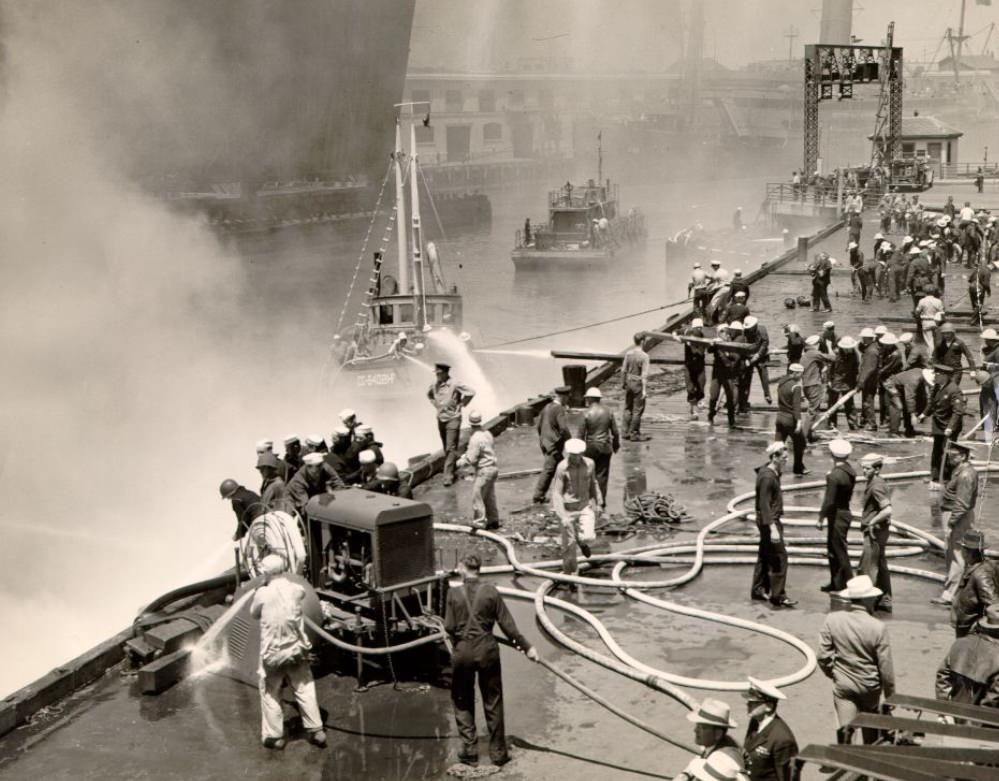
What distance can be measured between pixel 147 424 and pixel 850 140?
91.1 meters

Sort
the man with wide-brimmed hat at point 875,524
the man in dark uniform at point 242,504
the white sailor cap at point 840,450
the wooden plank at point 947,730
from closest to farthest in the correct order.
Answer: the wooden plank at point 947,730
the man with wide-brimmed hat at point 875,524
the white sailor cap at point 840,450
the man in dark uniform at point 242,504

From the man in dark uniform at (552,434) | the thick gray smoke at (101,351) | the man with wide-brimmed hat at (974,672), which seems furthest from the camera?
the thick gray smoke at (101,351)

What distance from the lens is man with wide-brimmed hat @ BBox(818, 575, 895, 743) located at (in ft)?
19.0

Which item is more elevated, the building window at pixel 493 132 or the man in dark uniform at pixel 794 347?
the building window at pixel 493 132

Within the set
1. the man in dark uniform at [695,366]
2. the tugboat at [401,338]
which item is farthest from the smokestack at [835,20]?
the man in dark uniform at [695,366]

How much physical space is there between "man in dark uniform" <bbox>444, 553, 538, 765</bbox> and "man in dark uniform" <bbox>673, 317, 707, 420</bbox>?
9.26 meters

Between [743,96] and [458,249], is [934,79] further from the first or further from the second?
[458,249]

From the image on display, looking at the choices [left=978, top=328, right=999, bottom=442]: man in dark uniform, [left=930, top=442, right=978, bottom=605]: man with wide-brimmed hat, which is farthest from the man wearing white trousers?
[left=978, top=328, right=999, bottom=442]: man in dark uniform

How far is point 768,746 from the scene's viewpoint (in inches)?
192

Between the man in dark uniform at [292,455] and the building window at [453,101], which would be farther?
the building window at [453,101]

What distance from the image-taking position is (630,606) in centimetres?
911

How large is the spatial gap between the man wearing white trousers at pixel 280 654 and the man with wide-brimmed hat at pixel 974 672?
12.3ft

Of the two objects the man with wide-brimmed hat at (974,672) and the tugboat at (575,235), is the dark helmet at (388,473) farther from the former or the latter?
the tugboat at (575,235)

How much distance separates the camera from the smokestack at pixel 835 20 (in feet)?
387
